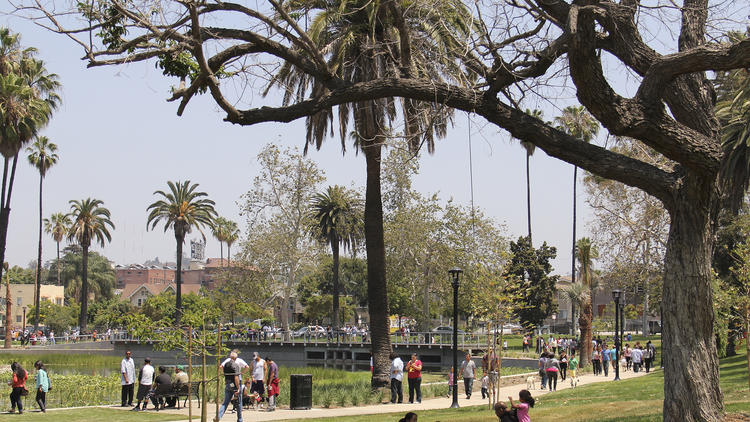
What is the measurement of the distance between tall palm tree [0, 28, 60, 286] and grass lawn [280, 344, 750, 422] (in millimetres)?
37137

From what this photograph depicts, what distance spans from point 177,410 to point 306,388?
3703mm

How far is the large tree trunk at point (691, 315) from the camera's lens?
10492mm

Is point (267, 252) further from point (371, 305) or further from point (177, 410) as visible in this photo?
point (177, 410)

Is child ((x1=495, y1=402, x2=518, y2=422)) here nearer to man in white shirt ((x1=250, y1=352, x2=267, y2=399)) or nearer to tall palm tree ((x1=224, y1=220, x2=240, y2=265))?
man in white shirt ((x1=250, y1=352, x2=267, y2=399))

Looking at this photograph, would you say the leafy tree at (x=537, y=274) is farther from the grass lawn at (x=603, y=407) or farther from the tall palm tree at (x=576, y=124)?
the grass lawn at (x=603, y=407)

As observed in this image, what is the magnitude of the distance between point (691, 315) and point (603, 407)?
755cm

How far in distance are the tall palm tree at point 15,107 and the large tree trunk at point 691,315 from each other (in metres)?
45.9

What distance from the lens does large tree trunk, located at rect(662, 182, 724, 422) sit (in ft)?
34.4

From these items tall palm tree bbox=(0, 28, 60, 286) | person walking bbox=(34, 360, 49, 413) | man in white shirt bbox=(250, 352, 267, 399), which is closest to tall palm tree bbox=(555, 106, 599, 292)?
man in white shirt bbox=(250, 352, 267, 399)

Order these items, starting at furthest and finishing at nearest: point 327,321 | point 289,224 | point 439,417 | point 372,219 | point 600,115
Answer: point 327,321, point 289,224, point 372,219, point 439,417, point 600,115

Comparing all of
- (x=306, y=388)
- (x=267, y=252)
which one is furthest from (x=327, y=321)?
(x=306, y=388)

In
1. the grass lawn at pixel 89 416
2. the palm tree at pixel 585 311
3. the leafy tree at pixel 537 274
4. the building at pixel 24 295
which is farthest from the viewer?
the building at pixel 24 295

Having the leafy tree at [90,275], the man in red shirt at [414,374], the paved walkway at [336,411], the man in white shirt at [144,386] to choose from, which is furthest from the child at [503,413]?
the leafy tree at [90,275]

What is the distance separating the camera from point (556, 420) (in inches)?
632
